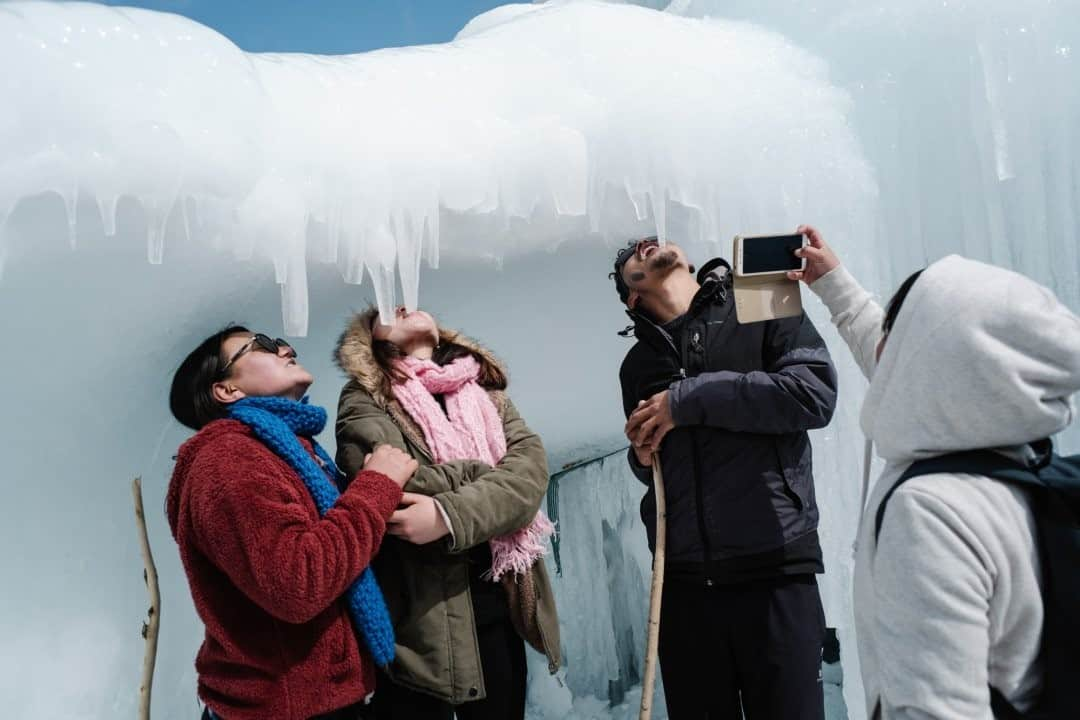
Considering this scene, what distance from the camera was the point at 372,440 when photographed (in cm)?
189

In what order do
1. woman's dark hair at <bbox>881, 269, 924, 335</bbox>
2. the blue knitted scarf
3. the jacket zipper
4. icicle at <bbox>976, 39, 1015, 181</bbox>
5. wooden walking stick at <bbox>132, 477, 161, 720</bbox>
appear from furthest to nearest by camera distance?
icicle at <bbox>976, 39, 1015, 181</bbox>, the jacket zipper, wooden walking stick at <bbox>132, 477, 161, 720</bbox>, the blue knitted scarf, woman's dark hair at <bbox>881, 269, 924, 335</bbox>

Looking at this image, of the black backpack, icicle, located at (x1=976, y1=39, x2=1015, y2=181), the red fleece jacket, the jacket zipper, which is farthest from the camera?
icicle, located at (x1=976, y1=39, x2=1015, y2=181)

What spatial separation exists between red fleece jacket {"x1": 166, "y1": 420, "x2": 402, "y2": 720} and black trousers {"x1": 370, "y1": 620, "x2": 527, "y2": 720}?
0.63 ft

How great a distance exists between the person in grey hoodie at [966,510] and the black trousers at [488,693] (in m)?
1.00

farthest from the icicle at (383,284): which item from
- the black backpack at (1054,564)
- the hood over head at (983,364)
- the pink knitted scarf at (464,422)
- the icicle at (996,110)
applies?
the icicle at (996,110)

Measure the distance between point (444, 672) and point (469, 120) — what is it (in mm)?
1636

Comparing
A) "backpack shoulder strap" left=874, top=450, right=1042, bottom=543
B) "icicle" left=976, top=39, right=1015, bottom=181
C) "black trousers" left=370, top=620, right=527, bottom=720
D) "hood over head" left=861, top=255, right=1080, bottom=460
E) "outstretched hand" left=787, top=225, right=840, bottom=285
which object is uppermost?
"icicle" left=976, top=39, right=1015, bottom=181

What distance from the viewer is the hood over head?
1.02m

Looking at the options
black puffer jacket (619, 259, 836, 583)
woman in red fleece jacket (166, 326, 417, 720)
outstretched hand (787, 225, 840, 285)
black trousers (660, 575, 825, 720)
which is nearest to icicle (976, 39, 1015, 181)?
black puffer jacket (619, 259, 836, 583)

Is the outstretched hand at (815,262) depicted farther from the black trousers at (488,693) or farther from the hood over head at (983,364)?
the black trousers at (488,693)

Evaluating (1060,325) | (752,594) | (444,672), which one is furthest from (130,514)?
(1060,325)

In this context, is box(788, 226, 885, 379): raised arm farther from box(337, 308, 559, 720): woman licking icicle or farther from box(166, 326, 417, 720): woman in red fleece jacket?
box(166, 326, 417, 720): woman in red fleece jacket

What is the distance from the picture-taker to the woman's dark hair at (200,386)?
181 centimetres

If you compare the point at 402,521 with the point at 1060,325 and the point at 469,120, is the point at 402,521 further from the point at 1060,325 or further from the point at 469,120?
the point at 469,120
